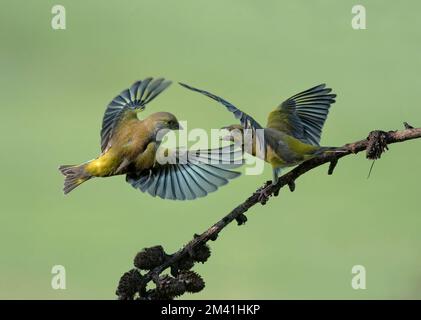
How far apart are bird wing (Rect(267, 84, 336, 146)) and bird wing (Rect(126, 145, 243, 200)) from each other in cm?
28

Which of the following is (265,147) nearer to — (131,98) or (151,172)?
(151,172)

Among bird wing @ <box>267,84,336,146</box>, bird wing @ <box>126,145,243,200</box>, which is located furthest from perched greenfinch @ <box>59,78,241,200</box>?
bird wing @ <box>267,84,336,146</box>

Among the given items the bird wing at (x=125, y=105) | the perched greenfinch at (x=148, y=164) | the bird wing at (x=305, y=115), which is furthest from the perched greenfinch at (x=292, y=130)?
the bird wing at (x=125, y=105)

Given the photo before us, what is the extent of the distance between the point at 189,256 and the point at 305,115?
67 cm

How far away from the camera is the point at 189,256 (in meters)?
1.05

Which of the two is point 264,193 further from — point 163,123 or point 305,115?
point 305,115

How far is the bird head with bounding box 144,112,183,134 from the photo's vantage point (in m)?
1.36

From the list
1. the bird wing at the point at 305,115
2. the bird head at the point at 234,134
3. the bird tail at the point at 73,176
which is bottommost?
the bird tail at the point at 73,176

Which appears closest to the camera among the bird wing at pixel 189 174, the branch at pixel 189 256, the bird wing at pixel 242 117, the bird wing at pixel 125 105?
the bird wing at pixel 242 117

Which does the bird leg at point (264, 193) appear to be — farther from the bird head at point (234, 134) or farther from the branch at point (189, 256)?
the bird head at point (234, 134)

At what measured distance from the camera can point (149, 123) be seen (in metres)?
1.40

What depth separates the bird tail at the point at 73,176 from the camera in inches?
56.0

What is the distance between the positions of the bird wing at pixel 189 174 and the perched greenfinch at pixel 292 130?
86 millimetres
